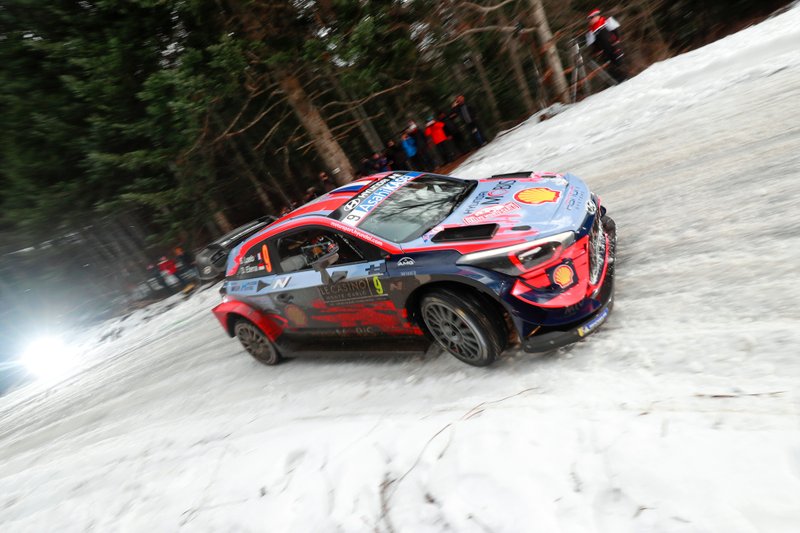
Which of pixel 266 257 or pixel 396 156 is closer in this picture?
pixel 266 257

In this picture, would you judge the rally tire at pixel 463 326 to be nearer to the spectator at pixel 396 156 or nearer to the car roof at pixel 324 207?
the car roof at pixel 324 207

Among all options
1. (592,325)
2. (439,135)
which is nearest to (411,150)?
(439,135)

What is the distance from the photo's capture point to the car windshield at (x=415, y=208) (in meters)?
3.90

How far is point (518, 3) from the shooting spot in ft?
49.7

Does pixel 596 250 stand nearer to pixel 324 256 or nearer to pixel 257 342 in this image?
pixel 324 256

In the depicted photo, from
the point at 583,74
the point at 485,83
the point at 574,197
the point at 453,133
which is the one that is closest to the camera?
the point at 574,197

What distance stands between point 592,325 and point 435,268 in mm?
1235

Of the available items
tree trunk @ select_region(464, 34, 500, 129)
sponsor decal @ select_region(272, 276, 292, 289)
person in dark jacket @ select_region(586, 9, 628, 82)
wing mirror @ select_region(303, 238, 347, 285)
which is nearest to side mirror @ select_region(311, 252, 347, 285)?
wing mirror @ select_region(303, 238, 347, 285)

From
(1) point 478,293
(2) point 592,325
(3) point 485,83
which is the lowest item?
(2) point 592,325

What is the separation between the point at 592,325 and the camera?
10.5 feet

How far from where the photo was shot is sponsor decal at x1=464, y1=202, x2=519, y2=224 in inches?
145

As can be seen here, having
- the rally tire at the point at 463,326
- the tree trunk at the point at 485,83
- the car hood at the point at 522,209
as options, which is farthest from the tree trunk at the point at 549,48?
the rally tire at the point at 463,326

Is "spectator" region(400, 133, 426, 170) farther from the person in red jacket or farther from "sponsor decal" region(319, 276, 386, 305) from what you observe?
"sponsor decal" region(319, 276, 386, 305)

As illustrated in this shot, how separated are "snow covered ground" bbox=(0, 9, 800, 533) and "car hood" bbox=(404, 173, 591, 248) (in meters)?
0.86
